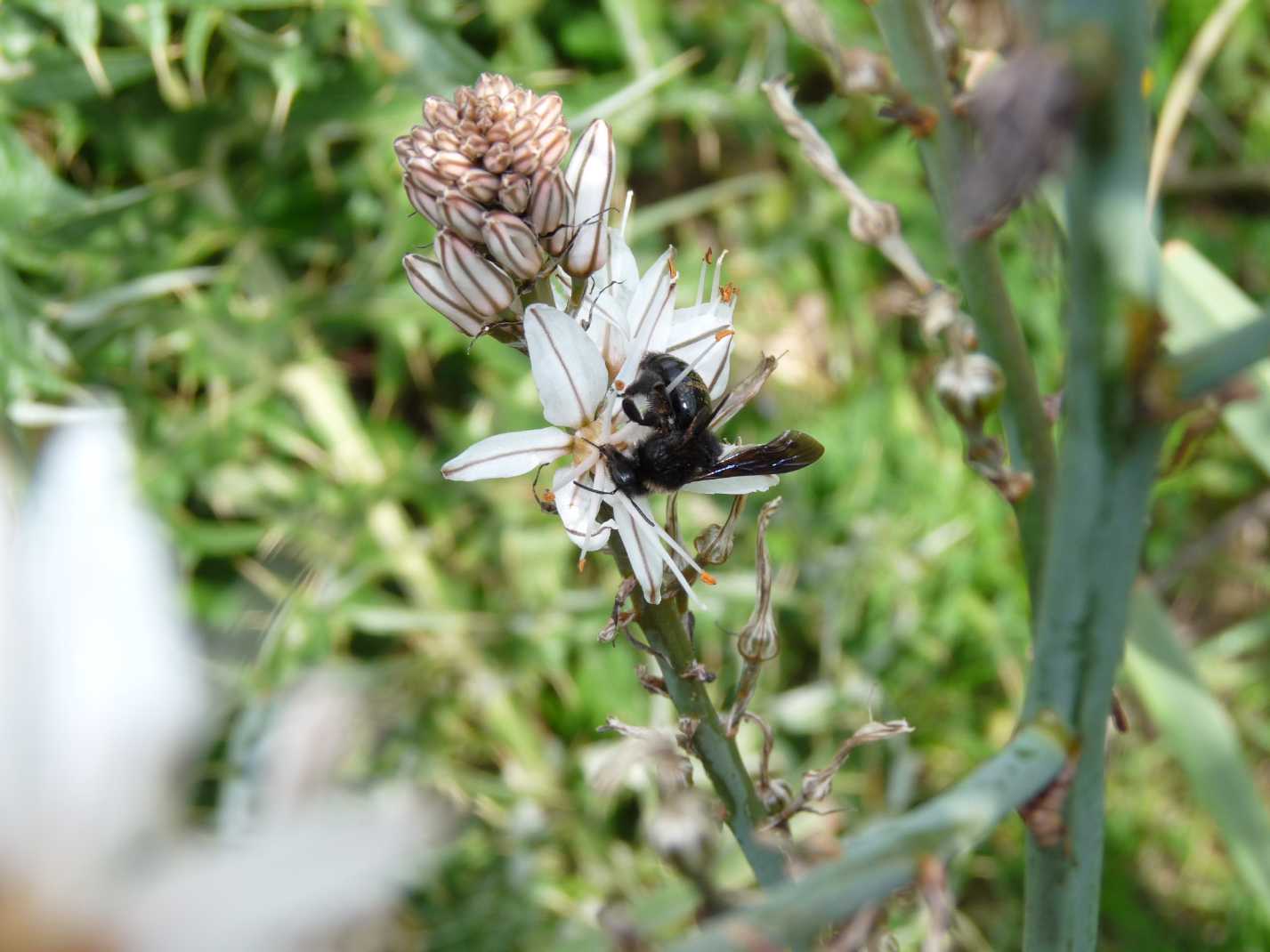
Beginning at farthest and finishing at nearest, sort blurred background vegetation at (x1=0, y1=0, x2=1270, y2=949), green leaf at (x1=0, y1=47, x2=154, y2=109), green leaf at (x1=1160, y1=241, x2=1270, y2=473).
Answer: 1. blurred background vegetation at (x1=0, y1=0, x2=1270, y2=949)
2. green leaf at (x1=0, y1=47, x2=154, y2=109)
3. green leaf at (x1=1160, y1=241, x2=1270, y2=473)

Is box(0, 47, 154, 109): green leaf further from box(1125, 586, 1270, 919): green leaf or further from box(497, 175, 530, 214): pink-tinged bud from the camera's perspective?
box(1125, 586, 1270, 919): green leaf

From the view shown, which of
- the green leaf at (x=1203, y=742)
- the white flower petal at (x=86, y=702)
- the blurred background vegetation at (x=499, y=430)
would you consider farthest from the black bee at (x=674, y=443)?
the blurred background vegetation at (x=499, y=430)

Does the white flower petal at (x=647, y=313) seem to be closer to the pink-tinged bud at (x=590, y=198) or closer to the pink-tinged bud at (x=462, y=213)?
the pink-tinged bud at (x=590, y=198)

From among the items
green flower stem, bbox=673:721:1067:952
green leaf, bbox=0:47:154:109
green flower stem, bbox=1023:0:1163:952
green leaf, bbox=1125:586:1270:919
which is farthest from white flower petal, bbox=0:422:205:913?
green leaf, bbox=1125:586:1270:919

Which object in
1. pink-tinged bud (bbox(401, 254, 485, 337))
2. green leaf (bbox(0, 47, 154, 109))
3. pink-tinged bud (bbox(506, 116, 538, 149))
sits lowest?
pink-tinged bud (bbox(401, 254, 485, 337))

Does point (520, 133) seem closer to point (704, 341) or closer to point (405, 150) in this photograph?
point (405, 150)

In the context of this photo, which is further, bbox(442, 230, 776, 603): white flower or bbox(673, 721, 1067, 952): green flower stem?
bbox(442, 230, 776, 603): white flower

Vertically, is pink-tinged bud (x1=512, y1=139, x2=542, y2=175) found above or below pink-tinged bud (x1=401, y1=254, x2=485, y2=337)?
above
